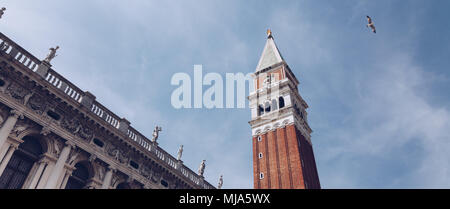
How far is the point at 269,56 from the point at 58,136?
41.0 meters

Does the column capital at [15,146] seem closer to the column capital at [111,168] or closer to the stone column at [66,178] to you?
the stone column at [66,178]

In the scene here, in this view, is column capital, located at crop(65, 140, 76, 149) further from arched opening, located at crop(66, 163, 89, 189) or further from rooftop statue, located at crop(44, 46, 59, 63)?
rooftop statue, located at crop(44, 46, 59, 63)

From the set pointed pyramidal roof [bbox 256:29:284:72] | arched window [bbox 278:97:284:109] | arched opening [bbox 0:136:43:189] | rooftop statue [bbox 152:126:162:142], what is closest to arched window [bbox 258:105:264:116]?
arched window [bbox 278:97:284:109]

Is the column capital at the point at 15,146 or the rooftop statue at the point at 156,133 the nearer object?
the column capital at the point at 15,146

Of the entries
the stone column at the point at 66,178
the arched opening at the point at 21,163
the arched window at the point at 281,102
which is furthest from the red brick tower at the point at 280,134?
the arched opening at the point at 21,163

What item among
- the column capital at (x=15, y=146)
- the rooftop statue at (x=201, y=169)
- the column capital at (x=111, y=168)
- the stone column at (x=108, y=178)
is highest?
the rooftop statue at (x=201, y=169)

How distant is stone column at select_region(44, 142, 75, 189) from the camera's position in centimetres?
1762

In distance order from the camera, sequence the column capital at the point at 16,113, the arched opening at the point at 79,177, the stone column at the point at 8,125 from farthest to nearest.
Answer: the arched opening at the point at 79,177 < the column capital at the point at 16,113 < the stone column at the point at 8,125

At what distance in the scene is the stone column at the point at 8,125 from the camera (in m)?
16.3

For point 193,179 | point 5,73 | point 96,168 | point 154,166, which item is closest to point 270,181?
point 193,179

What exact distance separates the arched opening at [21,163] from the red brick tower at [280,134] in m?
25.6

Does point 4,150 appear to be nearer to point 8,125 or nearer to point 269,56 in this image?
point 8,125
